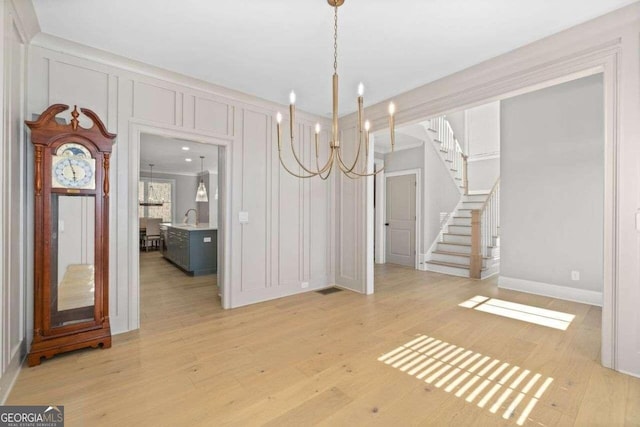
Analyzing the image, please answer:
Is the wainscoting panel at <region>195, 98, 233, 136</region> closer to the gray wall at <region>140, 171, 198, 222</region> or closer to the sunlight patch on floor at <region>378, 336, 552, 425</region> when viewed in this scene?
the sunlight patch on floor at <region>378, 336, 552, 425</region>

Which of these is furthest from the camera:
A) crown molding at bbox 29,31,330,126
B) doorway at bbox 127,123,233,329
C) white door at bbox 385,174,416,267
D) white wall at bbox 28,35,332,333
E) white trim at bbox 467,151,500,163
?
white trim at bbox 467,151,500,163

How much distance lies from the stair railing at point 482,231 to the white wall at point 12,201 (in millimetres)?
6004

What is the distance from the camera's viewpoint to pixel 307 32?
8.23 feet

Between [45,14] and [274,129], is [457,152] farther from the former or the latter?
[45,14]

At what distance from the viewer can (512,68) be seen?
282cm

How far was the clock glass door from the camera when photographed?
2422 mm

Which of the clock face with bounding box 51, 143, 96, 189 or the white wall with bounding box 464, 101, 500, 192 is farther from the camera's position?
the white wall with bounding box 464, 101, 500, 192

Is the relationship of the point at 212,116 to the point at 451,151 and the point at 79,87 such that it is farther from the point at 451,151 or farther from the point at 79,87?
the point at 451,151

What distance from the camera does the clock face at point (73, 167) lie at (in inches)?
94.5

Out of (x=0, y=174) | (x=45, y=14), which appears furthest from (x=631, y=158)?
(x=45, y=14)

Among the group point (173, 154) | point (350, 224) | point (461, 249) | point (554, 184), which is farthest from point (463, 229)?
point (173, 154)

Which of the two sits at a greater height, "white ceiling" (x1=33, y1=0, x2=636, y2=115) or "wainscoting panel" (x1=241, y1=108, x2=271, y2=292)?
"white ceiling" (x1=33, y1=0, x2=636, y2=115)

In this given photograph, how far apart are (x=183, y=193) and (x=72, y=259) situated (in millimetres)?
8933

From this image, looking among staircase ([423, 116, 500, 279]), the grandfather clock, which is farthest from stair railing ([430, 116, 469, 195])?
the grandfather clock
